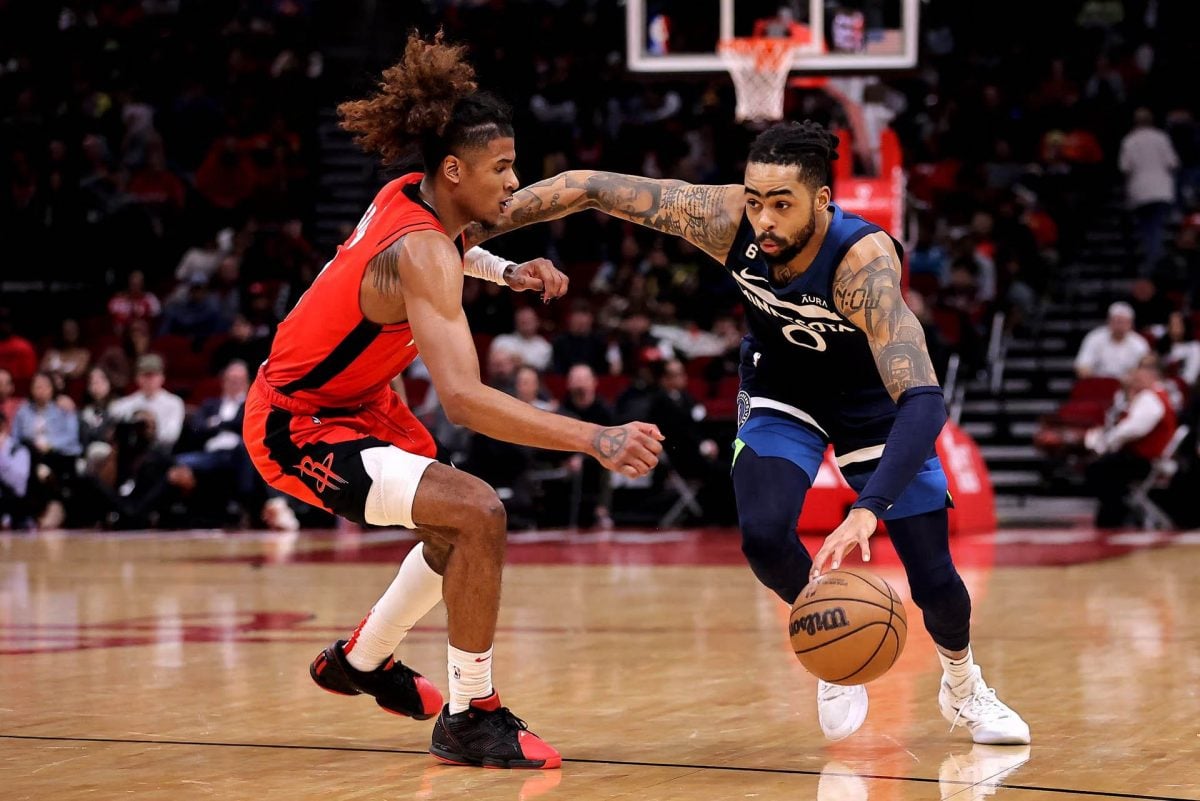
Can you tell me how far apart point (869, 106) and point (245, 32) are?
1128 cm

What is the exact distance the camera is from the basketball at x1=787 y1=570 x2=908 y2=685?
15.1 feet

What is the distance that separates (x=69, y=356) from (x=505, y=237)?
4.59 metres

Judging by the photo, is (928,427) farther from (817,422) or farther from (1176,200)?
(1176,200)

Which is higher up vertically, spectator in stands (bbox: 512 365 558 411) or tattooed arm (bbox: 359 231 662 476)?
tattooed arm (bbox: 359 231 662 476)

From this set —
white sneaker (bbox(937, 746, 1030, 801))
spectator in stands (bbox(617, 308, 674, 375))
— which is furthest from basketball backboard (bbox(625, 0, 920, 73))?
white sneaker (bbox(937, 746, 1030, 801))

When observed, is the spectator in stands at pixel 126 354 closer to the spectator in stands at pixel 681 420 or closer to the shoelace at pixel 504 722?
the spectator in stands at pixel 681 420

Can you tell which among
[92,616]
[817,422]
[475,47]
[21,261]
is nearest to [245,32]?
[475,47]

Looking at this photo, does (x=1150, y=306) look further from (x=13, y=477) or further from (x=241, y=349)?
(x=13, y=477)

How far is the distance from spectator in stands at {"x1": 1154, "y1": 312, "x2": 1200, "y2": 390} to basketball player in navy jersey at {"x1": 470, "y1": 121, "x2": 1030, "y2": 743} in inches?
392

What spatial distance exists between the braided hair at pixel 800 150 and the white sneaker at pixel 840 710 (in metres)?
1.53

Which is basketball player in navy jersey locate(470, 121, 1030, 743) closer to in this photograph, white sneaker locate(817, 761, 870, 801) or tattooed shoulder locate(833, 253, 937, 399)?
tattooed shoulder locate(833, 253, 937, 399)

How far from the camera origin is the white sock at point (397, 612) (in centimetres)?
527

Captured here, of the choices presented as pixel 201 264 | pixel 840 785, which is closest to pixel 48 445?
pixel 201 264

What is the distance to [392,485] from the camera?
4.85 meters
